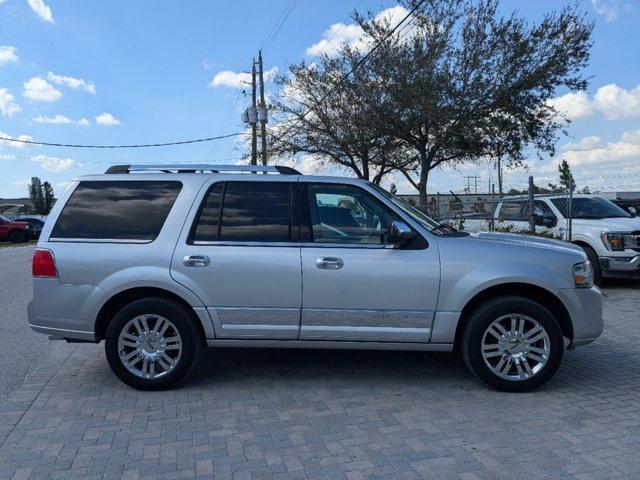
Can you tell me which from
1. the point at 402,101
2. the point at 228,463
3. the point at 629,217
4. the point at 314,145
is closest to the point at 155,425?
the point at 228,463

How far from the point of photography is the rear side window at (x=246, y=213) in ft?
16.3

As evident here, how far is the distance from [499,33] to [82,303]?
16659 mm

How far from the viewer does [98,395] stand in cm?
490

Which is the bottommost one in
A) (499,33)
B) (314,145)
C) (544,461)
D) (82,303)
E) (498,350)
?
(544,461)

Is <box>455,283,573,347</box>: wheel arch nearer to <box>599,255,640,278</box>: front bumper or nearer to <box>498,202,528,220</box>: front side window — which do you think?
<box>599,255,640,278</box>: front bumper

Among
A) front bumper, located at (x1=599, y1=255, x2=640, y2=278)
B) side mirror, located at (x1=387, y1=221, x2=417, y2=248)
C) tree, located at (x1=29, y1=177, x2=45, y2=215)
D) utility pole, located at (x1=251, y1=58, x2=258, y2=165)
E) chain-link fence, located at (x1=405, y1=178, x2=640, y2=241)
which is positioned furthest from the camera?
tree, located at (x1=29, y1=177, x2=45, y2=215)

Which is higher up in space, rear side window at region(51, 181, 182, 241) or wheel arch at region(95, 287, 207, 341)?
rear side window at region(51, 181, 182, 241)

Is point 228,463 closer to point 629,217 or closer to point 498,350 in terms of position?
point 498,350

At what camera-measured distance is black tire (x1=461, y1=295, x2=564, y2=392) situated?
15.6 feet

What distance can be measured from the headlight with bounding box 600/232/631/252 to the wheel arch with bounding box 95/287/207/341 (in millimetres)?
7753

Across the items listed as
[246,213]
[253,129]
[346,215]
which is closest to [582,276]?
[346,215]

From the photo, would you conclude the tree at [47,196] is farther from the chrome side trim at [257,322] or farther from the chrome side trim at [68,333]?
the chrome side trim at [257,322]

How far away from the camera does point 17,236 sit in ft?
106

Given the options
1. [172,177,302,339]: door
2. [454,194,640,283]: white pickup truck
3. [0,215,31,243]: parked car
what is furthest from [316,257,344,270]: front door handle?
[0,215,31,243]: parked car
